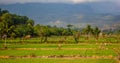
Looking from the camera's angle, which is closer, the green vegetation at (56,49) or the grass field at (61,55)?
the grass field at (61,55)

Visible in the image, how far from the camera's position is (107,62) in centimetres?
3142

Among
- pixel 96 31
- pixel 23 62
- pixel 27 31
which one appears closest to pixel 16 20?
pixel 27 31

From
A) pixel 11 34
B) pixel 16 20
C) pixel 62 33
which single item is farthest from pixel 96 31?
pixel 16 20

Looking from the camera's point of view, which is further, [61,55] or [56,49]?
[56,49]

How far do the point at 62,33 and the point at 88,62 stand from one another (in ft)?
378

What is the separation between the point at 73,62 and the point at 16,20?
157038 millimetres

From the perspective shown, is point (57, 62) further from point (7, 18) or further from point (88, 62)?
point (7, 18)

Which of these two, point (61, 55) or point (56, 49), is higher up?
point (61, 55)

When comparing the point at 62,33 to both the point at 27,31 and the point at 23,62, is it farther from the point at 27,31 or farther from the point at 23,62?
the point at 23,62

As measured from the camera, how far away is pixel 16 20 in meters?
185

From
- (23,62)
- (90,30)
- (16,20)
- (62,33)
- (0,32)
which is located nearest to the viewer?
(23,62)

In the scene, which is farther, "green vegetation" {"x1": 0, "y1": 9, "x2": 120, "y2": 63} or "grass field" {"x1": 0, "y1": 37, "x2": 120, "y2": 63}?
"green vegetation" {"x1": 0, "y1": 9, "x2": 120, "y2": 63}

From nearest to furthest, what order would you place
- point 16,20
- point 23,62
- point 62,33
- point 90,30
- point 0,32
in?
1. point 23,62
2. point 0,32
3. point 90,30
4. point 62,33
5. point 16,20

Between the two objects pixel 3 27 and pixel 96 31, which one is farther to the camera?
pixel 96 31
